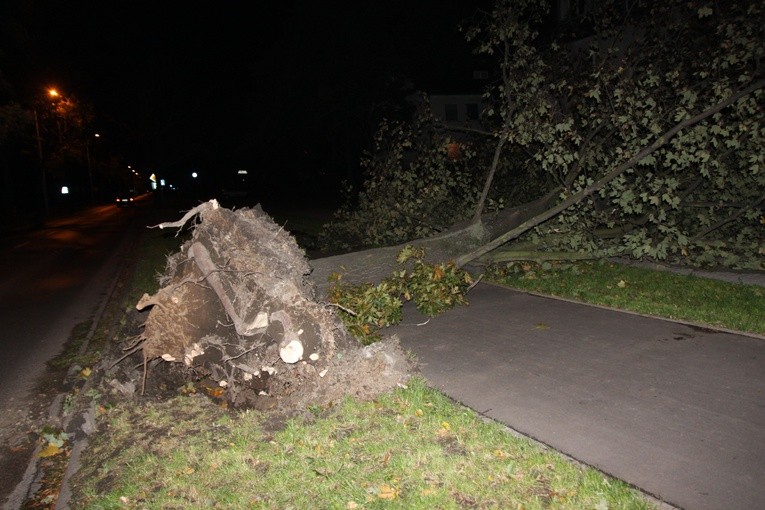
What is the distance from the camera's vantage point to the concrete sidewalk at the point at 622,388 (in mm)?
3578

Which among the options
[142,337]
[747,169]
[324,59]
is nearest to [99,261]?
[142,337]

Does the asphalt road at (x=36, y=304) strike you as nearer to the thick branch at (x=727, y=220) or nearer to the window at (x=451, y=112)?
the thick branch at (x=727, y=220)

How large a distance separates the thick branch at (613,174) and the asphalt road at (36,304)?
20.0ft

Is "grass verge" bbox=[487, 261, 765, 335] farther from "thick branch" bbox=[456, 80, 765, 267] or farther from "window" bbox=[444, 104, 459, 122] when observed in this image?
"window" bbox=[444, 104, 459, 122]

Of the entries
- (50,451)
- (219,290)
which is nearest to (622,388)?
(219,290)

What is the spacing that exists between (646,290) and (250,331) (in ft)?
19.4

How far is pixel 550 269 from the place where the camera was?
9.39 metres

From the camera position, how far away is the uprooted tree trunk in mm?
4855

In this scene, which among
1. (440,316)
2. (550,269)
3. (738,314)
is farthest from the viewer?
(550,269)

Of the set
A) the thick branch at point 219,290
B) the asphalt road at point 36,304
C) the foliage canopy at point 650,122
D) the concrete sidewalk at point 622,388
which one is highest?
the foliage canopy at point 650,122

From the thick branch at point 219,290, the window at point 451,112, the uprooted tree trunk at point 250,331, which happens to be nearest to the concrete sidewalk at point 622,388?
the uprooted tree trunk at point 250,331

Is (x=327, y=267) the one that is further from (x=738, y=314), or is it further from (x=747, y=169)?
(x=747, y=169)

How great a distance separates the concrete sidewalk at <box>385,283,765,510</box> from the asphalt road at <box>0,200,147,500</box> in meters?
4.08

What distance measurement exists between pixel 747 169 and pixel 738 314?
3385mm
